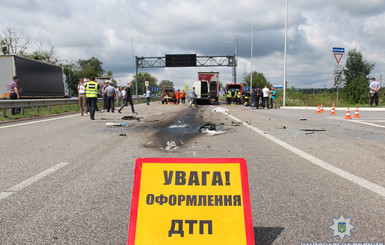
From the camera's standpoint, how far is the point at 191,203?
8.76ft

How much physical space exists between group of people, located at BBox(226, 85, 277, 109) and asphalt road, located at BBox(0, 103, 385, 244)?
63.2ft

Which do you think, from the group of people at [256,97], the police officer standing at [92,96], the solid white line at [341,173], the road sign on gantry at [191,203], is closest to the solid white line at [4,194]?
the road sign on gantry at [191,203]

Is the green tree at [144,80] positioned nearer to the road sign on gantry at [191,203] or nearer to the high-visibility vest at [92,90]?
the high-visibility vest at [92,90]

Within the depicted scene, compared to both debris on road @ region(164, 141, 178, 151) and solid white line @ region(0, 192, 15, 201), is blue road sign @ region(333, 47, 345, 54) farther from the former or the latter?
solid white line @ region(0, 192, 15, 201)

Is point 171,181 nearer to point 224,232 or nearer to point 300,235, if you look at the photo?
point 224,232

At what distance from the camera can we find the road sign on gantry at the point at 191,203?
2.53 metres

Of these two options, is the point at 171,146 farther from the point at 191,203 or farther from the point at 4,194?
the point at 191,203

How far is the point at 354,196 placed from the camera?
13.3 ft

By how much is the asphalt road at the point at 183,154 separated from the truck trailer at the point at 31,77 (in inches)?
546

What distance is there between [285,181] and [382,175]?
1521 mm

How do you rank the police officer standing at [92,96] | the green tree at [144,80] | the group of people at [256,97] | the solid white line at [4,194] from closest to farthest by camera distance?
the solid white line at [4,194] → the police officer standing at [92,96] → the group of people at [256,97] → the green tree at [144,80]

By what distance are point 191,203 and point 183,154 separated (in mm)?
4005

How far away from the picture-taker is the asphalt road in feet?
10.1

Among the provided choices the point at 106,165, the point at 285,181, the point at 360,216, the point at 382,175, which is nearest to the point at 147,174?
the point at 360,216
